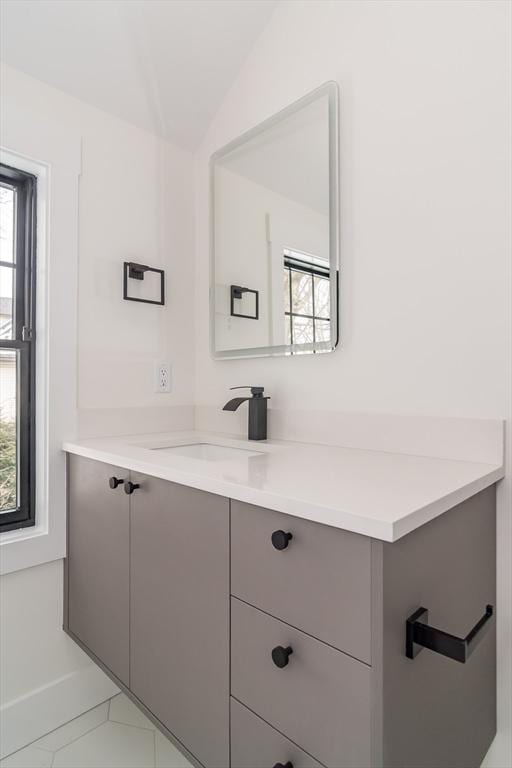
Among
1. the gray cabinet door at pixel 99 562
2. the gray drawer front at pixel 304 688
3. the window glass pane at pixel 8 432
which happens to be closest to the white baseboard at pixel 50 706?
the gray cabinet door at pixel 99 562

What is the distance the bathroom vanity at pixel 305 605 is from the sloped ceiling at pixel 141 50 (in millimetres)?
1285

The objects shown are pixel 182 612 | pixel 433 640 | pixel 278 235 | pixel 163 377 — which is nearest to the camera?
pixel 433 640

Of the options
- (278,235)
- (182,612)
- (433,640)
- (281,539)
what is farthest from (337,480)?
(278,235)

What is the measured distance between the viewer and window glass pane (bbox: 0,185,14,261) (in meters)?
1.51

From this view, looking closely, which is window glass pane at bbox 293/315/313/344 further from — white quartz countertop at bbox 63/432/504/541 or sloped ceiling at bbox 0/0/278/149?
sloped ceiling at bbox 0/0/278/149

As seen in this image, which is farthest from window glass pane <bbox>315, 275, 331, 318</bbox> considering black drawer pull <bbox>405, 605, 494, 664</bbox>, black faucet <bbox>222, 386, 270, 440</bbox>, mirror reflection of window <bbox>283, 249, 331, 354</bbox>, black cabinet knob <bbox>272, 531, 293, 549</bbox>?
black drawer pull <bbox>405, 605, 494, 664</bbox>

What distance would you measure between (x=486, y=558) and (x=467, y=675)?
246 millimetres

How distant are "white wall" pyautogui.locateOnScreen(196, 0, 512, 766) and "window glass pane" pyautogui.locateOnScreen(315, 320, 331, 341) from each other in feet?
0.17

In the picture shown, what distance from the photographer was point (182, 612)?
105cm

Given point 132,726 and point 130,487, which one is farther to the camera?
point 132,726

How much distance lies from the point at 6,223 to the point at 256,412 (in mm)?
1049

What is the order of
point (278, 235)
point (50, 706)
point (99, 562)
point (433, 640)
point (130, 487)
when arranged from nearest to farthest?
point (433, 640)
point (130, 487)
point (99, 562)
point (50, 706)
point (278, 235)

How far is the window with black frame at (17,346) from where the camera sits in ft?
4.93

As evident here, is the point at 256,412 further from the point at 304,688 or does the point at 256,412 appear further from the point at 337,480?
the point at 304,688
